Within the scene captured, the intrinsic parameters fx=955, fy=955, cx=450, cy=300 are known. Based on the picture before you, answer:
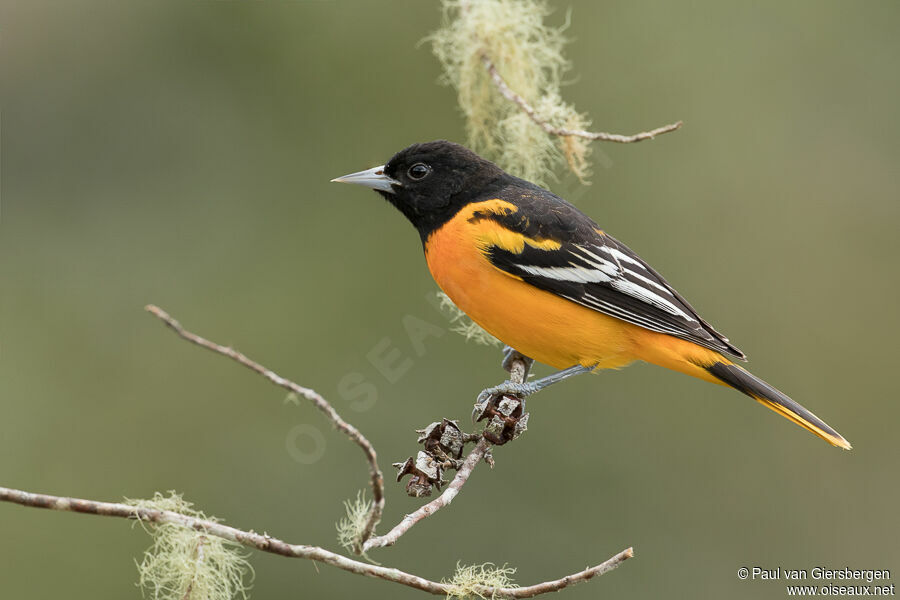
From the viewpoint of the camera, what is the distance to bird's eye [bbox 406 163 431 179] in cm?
405

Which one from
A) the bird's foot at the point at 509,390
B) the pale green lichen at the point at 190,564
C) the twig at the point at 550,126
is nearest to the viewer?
the pale green lichen at the point at 190,564

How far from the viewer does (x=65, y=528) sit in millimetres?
5242

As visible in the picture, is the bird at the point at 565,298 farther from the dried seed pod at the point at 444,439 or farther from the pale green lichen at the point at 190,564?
the pale green lichen at the point at 190,564

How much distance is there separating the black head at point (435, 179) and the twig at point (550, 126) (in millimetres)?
355

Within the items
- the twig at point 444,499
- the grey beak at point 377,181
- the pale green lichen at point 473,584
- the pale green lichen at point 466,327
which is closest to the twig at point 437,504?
the twig at point 444,499

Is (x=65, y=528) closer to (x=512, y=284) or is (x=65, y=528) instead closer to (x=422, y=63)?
(x=512, y=284)

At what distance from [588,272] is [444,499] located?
1.32 m

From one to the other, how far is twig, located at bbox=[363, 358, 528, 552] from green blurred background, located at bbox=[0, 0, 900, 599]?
1.58 metres

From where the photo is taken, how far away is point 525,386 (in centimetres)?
379

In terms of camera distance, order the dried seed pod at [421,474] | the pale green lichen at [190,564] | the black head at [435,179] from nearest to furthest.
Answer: the pale green lichen at [190,564]
the dried seed pod at [421,474]
the black head at [435,179]

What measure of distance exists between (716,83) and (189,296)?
3700 millimetres

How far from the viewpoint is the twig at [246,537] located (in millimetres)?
2205

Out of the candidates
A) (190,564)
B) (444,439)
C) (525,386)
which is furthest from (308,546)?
(525,386)

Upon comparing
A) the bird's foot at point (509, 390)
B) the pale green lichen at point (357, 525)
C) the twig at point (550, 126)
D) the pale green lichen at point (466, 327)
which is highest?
the twig at point (550, 126)
